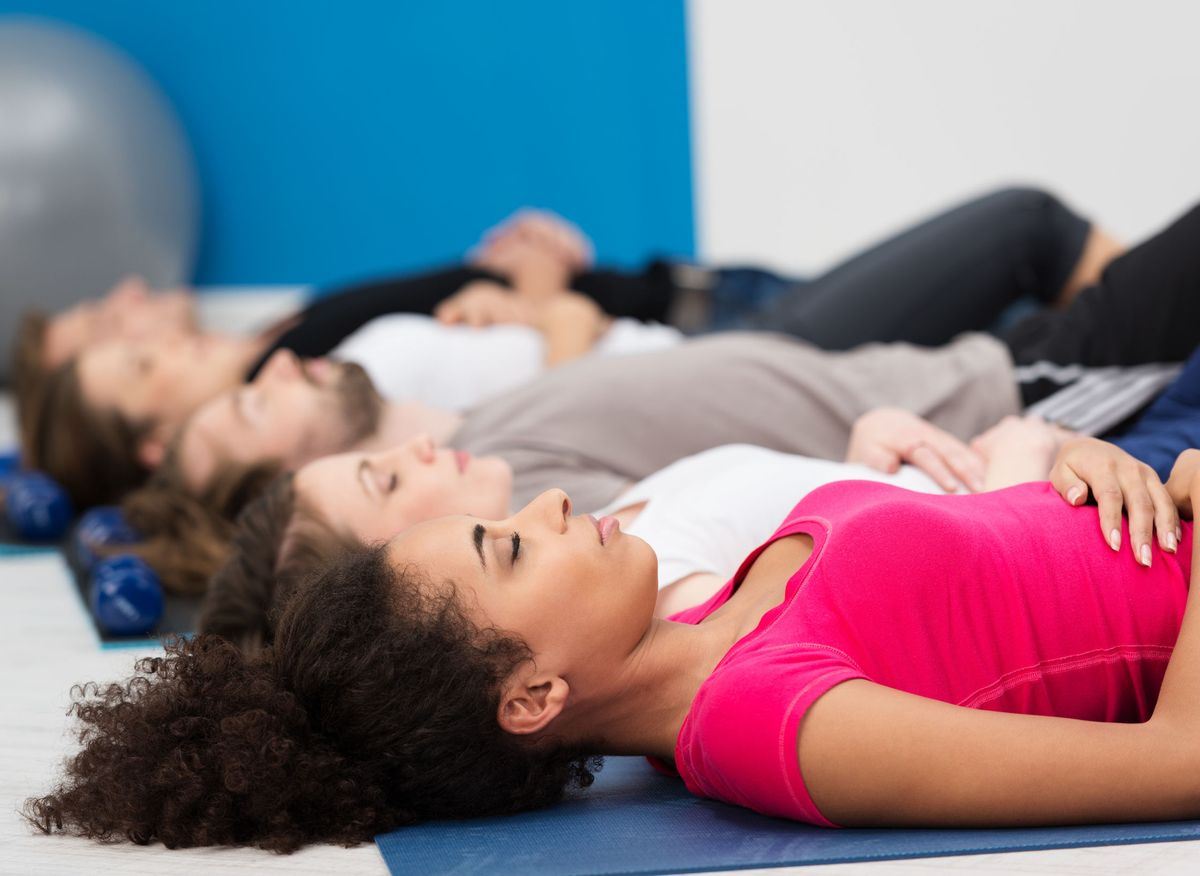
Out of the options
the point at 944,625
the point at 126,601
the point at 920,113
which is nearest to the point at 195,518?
the point at 126,601

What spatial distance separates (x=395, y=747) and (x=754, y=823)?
0.30m

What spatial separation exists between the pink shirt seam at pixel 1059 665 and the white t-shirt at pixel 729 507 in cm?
39

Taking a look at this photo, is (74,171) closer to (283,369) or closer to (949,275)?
(283,369)

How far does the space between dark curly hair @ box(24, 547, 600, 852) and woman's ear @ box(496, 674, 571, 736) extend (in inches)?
0.4

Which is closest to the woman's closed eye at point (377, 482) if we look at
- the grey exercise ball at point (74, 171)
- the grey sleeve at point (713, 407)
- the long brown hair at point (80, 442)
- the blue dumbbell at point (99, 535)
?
the grey sleeve at point (713, 407)

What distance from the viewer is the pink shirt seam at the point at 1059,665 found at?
3.78ft

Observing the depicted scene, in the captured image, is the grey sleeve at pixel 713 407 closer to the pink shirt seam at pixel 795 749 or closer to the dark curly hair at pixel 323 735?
the dark curly hair at pixel 323 735

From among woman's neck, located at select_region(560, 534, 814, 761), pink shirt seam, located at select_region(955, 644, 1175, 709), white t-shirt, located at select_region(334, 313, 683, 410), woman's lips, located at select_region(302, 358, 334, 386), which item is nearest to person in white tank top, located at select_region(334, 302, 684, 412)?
white t-shirt, located at select_region(334, 313, 683, 410)

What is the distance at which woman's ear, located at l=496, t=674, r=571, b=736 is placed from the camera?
114cm

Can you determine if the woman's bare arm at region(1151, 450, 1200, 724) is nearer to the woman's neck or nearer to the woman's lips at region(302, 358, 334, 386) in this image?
the woman's neck

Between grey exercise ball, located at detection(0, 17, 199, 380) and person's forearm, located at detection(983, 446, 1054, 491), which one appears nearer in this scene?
person's forearm, located at detection(983, 446, 1054, 491)

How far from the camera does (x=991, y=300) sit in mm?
2361

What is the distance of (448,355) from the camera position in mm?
2758

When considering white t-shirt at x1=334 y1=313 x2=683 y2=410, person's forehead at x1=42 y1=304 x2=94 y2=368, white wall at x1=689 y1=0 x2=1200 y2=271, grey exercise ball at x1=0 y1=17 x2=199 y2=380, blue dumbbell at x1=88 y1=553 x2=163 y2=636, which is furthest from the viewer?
grey exercise ball at x1=0 y1=17 x2=199 y2=380
